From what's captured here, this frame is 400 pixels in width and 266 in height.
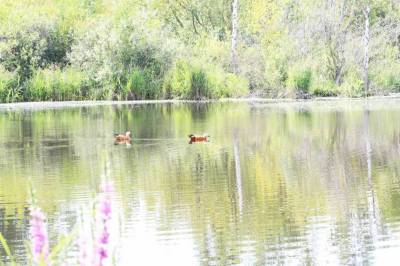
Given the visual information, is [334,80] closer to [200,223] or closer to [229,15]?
[229,15]

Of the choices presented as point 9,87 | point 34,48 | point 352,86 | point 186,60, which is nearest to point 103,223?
point 352,86

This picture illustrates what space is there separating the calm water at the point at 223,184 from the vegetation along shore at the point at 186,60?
1223cm

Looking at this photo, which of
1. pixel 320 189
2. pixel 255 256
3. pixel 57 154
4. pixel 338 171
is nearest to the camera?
pixel 255 256

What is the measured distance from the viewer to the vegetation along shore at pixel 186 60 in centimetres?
4919

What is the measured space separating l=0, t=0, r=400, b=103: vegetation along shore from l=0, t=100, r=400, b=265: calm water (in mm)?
12233

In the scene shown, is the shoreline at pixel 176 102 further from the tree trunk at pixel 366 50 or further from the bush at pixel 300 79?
the tree trunk at pixel 366 50

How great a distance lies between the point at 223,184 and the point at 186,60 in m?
31.9

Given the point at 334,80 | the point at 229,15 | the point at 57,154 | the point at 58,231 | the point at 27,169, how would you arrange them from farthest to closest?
1. the point at 229,15
2. the point at 334,80
3. the point at 57,154
4. the point at 27,169
5. the point at 58,231

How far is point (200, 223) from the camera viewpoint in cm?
1417

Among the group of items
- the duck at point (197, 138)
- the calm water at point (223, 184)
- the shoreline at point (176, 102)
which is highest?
the shoreline at point (176, 102)

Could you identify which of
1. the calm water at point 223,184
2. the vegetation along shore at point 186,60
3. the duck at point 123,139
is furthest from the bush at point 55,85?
the duck at point 123,139

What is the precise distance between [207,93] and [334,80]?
620 centimetres

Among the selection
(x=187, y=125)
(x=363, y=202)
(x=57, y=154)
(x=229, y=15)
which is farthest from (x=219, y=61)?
(x=363, y=202)

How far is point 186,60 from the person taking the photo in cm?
5034
